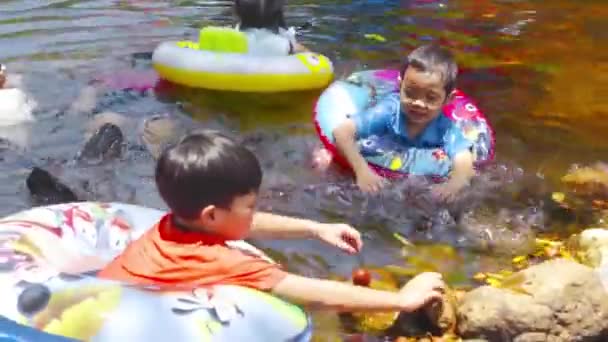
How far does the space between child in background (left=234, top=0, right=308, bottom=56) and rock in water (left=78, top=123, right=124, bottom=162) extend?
1708mm

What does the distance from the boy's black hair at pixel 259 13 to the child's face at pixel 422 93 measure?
1955mm

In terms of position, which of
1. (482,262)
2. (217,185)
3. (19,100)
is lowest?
(482,262)

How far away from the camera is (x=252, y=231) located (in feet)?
10.3

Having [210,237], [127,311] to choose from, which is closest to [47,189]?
[210,237]

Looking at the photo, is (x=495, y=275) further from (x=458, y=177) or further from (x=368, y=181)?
(x=368, y=181)

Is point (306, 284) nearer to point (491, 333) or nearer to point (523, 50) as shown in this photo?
point (491, 333)

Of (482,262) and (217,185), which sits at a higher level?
(217,185)

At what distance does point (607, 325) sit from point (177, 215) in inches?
62.7

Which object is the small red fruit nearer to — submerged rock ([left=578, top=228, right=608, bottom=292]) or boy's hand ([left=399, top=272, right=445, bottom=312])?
boy's hand ([left=399, top=272, right=445, bottom=312])

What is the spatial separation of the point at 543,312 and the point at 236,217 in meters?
1.19

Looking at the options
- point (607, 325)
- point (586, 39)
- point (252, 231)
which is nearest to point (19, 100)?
point (252, 231)

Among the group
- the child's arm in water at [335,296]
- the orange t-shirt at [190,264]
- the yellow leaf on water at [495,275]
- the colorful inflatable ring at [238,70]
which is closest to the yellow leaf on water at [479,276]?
the yellow leaf on water at [495,275]

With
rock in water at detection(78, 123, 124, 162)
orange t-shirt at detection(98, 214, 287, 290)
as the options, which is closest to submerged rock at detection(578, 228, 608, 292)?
orange t-shirt at detection(98, 214, 287, 290)

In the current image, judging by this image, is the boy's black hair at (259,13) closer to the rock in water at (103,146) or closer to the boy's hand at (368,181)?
the rock in water at (103,146)
